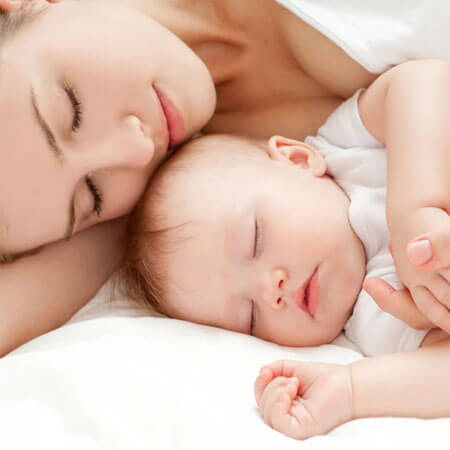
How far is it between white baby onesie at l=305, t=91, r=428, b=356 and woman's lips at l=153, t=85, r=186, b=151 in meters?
0.32

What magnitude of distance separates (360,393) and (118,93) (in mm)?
661

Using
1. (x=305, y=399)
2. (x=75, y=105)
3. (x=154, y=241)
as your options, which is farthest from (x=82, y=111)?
(x=305, y=399)

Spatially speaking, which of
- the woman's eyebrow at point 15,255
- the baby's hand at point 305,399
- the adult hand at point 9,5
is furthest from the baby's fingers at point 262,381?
the adult hand at point 9,5

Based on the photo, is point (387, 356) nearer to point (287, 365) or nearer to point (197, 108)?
point (287, 365)

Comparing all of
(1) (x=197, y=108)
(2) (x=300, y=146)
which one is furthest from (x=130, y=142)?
(2) (x=300, y=146)

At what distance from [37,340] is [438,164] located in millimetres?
785

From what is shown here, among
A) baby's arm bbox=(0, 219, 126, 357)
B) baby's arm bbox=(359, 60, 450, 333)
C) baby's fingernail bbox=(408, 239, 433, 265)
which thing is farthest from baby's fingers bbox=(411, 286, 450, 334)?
baby's arm bbox=(0, 219, 126, 357)

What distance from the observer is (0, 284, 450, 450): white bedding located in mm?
888

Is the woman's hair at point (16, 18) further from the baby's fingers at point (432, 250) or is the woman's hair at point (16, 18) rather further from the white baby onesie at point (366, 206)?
the baby's fingers at point (432, 250)

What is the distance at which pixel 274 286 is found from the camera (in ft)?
3.80

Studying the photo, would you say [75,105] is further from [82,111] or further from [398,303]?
[398,303]

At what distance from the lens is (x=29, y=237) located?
1.23 metres

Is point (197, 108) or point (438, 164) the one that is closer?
point (438, 164)

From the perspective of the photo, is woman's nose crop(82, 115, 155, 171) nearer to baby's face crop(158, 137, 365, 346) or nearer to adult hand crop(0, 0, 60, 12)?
baby's face crop(158, 137, 365, 346)
